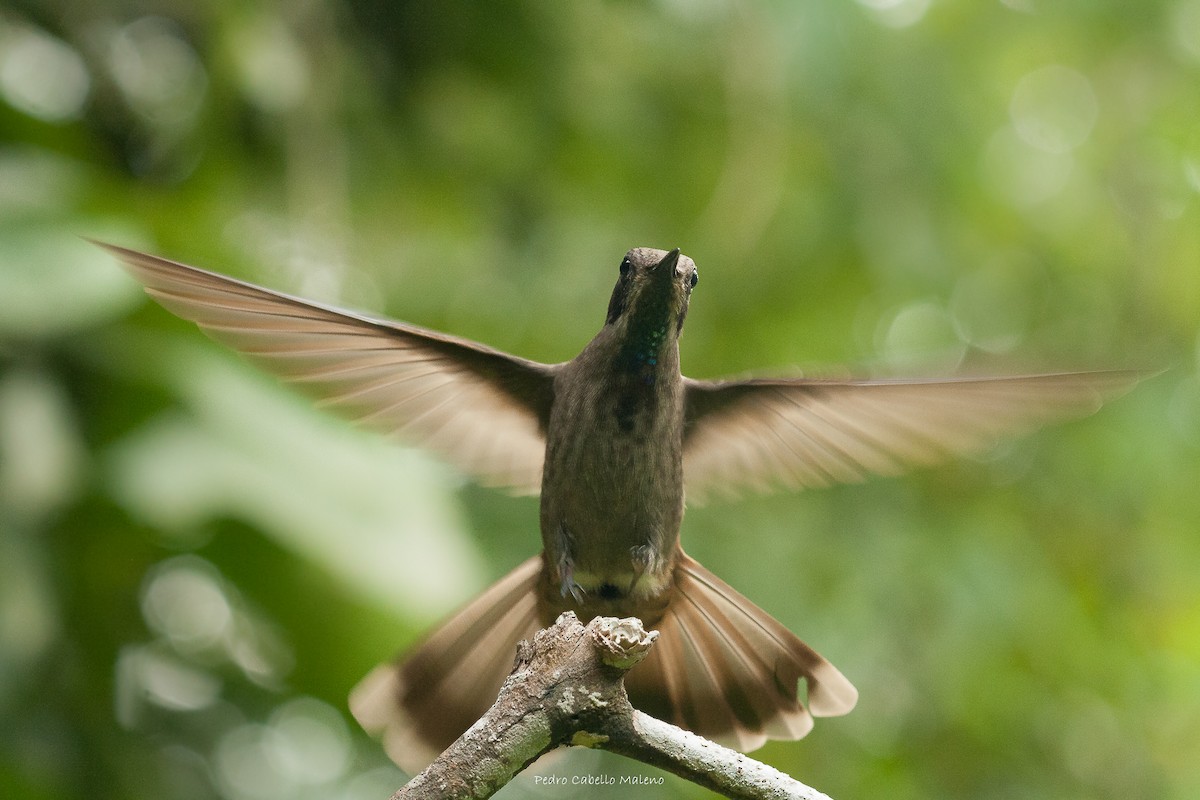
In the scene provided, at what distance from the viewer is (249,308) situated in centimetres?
168

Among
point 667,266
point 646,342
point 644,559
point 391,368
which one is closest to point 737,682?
point 644,559

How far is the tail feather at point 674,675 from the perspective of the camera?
1813 millimetres

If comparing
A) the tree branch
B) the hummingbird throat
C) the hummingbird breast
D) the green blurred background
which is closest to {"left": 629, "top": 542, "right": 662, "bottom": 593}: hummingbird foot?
the hummingbird breast

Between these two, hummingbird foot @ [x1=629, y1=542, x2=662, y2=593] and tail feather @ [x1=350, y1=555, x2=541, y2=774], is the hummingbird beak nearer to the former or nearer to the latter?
hummingbird foot @ [x1=629, y1=542, x2=662, y2=593]

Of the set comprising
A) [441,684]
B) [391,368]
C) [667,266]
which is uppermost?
[667,266]

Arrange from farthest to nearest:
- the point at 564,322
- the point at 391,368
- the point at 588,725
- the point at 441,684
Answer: the point at 564,322
the point at 391,368
the point at 441,684
the point at 588,725

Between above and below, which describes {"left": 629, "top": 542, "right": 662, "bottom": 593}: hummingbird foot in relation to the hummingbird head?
below

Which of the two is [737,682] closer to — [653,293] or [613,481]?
[613,481]

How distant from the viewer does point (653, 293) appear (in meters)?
1.81

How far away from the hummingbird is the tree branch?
61cm

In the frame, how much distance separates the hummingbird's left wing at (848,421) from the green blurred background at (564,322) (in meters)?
0.92

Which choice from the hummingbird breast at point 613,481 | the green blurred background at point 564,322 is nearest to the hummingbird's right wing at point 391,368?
the hummingbird breast at point 613,481

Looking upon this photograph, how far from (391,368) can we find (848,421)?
842mm

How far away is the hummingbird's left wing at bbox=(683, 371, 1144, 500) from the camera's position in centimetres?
193
